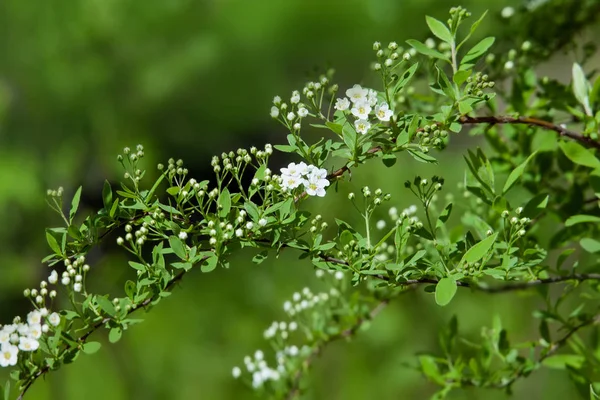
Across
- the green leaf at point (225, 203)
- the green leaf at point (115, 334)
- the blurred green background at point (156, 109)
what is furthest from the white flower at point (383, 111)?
the blurred green background at point (156, 109)

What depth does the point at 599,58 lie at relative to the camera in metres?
1.54

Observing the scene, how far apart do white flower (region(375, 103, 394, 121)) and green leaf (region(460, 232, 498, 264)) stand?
0.09 m

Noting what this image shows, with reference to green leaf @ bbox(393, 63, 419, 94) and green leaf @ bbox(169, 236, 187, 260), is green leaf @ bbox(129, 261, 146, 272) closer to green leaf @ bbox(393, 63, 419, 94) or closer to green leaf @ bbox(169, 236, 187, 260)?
green leaf @ bbox(169, 236, 187, 260)

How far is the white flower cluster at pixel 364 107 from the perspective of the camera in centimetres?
38

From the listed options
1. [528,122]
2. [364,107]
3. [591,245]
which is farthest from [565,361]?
[364,107]

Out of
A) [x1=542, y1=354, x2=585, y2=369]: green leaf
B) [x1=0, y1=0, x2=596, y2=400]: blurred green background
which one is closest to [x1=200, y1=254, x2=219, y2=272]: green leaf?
[x1=542, y1=354, x2=585, y2=369]: green leaf

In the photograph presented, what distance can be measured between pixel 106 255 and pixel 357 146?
5.23 feet

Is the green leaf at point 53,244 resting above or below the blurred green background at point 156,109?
below

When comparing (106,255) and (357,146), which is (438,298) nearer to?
(357,146)

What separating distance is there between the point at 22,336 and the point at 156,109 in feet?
5.18

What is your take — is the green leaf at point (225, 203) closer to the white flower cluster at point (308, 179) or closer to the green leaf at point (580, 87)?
the white flower cluster at point (308, 179)

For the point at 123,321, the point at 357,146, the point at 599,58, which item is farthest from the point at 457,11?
the point at 599,58

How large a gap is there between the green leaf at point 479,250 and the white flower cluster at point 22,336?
25 cm

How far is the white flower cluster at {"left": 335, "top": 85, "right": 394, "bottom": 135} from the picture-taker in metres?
0.38
